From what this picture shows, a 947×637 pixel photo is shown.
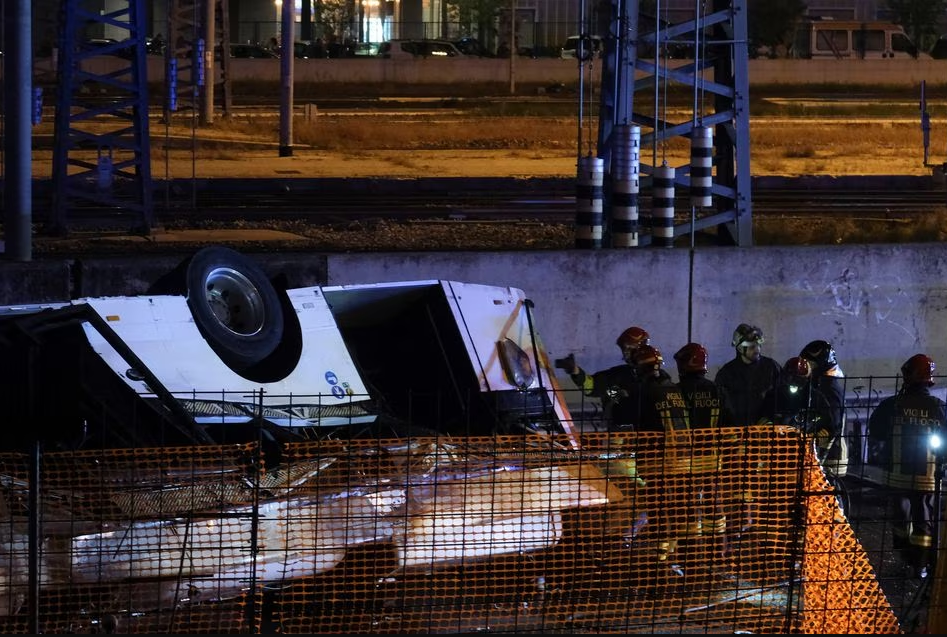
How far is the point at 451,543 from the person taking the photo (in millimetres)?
7305

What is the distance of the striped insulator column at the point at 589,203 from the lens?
14086mm

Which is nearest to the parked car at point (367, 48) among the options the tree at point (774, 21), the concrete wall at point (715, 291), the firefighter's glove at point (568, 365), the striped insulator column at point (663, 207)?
the tree at point (774, 21)

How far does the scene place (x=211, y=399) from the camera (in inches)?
361

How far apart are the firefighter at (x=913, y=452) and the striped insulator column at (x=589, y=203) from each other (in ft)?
17.6

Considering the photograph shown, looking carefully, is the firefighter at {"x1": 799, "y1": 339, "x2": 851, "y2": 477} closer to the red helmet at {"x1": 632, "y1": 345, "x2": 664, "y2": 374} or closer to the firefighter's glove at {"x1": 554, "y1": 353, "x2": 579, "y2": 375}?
the red helmet at {"x1": 632, "y1": 345, "x2": 664, "y2": 374}

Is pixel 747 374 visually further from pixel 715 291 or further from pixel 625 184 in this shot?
pixel 625 184

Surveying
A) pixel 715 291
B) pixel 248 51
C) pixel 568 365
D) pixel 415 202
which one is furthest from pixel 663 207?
pixel 248 51

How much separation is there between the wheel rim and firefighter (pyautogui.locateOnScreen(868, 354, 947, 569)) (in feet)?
13.2

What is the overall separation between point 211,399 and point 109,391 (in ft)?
2.38

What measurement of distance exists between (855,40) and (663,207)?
173 feet

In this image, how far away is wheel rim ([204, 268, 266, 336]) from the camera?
1023cm

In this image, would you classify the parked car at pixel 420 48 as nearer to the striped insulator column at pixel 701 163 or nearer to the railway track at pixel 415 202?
the railway track at pixel 415 202

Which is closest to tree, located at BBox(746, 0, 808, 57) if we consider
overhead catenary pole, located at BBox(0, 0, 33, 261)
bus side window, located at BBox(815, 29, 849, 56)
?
bus side window, located at BBox(815, 29, 849, 56)

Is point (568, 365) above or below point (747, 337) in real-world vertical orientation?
below
